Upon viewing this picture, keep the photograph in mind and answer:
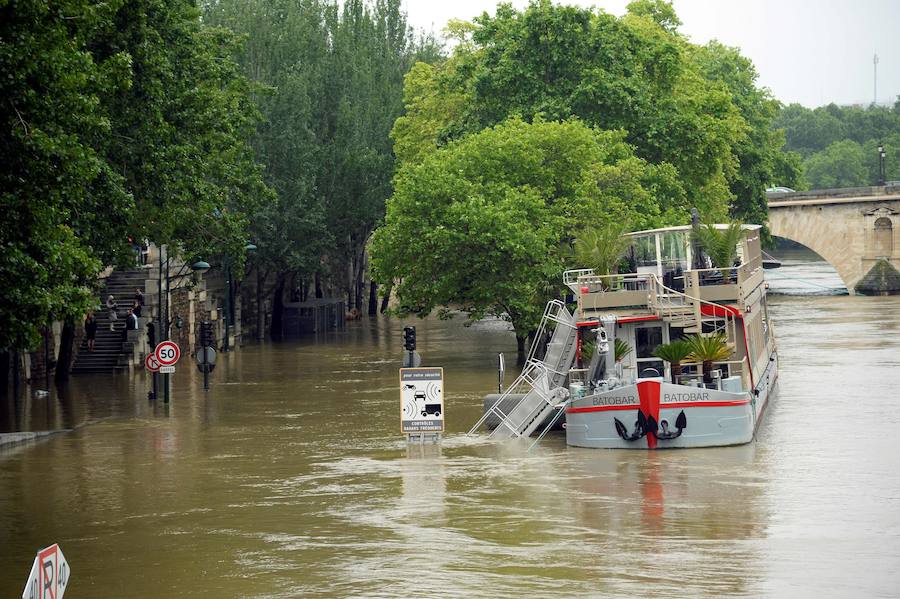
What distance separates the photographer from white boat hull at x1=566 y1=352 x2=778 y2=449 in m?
31.2

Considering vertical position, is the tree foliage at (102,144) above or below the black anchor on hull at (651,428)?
above

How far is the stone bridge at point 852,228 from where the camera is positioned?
96.1 m

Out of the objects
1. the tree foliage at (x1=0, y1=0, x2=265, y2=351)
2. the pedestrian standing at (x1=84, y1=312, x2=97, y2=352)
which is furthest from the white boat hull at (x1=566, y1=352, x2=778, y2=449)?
the pedestrian standing at (x1=84, y1=312, x2=97, y2=352)

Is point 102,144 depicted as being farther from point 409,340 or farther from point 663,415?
point 663,415

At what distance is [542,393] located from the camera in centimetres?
3472

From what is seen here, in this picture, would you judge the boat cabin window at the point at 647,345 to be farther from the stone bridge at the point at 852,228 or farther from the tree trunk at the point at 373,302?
the stone bridge at the point at 852,228

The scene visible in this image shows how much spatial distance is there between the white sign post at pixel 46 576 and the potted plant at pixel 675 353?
2250 cm

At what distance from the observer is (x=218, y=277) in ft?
230

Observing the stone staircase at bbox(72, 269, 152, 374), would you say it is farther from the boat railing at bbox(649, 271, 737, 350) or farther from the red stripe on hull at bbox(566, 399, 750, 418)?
the red stripe on hull at bbox(566, 399, 750, 418)

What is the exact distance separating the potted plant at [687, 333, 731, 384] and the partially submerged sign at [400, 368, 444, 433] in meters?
5.64

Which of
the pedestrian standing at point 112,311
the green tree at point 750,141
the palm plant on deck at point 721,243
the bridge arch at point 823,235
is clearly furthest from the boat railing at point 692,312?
the bridge arch at point 823,235

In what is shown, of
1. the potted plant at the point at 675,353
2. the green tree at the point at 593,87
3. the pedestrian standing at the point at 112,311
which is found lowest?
the potted plant at the point at 675,353

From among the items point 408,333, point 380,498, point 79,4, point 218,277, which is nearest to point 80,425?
point 408,333

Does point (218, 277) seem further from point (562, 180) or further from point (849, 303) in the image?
point (849, 303)
